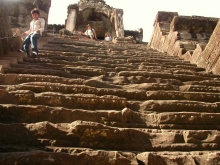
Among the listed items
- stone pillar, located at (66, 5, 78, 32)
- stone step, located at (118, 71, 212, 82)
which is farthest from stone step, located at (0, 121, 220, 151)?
stone pillar, located at (66, 5, 78, 32)

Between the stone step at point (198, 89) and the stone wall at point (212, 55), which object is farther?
the stone wall at point (212, 55)

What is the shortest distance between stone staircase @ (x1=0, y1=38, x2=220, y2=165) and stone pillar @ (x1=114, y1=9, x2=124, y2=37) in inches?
426

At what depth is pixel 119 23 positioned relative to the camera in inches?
604

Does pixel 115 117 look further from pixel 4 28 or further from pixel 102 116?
pixel 4 28

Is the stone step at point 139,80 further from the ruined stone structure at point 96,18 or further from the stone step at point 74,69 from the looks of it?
the ruined stone structure at point 96,18

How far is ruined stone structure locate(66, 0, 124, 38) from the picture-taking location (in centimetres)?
1503

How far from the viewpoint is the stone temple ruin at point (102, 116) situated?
1.99 m

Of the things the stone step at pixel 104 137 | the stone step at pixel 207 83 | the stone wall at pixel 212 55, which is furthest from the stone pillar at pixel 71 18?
the stone step at pixel 104 137

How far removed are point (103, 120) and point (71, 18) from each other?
1309cm

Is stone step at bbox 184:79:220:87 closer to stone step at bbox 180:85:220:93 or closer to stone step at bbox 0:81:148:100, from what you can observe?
stone step at bbox 180:85:220:93

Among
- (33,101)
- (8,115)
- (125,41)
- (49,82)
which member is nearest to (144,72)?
(49,82)

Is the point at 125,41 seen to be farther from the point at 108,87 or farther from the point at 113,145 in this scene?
the point at 113,145

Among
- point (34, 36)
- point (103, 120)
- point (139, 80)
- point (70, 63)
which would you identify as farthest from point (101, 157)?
point (34, 36)

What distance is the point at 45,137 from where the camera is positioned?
2.12 metres
